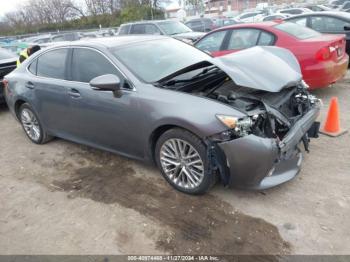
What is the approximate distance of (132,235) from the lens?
3111mm

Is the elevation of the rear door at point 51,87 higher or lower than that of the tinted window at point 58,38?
higher

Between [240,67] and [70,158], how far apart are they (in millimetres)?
2778

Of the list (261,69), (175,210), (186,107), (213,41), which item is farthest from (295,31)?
(175,210)

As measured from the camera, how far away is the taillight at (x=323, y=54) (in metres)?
5.81

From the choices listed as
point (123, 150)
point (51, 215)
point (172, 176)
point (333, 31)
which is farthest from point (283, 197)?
point (333, 31)

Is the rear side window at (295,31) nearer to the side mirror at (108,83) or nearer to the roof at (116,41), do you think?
the roof at (116,41)

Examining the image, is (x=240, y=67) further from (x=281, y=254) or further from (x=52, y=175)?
(x=52, y=175)

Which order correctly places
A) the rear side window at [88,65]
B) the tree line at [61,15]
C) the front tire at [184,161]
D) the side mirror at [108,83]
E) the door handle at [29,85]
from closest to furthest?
the front tire at [184,161], the side mirror at [108,83], the rear side window at [88,65], the door handle at [29,85], the tree line at [61,15]

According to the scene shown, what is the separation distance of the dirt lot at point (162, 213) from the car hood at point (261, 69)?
108 cm

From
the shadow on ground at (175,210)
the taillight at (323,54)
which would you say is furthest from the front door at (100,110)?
the taillight at (323,54)

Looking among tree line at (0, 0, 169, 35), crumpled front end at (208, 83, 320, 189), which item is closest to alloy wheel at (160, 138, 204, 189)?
crumpled front end at (208, 83, 320, 189)

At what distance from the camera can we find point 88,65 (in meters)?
4.29

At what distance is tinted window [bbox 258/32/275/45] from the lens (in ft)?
21.0

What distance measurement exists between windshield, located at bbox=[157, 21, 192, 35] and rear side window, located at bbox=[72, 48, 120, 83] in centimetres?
885
